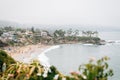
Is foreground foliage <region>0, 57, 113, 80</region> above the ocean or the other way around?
above

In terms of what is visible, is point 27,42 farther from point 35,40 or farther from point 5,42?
point 5,42

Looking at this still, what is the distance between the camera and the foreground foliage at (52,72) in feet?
21.3

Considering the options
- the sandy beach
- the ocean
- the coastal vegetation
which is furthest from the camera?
the sandy beach

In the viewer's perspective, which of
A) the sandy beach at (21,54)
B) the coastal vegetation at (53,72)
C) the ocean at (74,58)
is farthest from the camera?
the sandy beach at (21,54)

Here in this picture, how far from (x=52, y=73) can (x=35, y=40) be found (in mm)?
102807

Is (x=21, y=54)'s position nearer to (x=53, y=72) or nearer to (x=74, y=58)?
(x=74, y=58)

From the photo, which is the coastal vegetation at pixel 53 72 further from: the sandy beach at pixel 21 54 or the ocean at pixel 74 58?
the sandy beach at pixel 21 54

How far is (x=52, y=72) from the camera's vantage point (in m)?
8.07

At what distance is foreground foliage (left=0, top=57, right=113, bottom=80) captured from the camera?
6.49 metres

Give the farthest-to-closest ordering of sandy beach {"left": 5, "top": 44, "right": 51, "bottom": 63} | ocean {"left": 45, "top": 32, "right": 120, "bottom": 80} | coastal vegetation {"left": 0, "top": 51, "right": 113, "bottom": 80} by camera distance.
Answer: sandy beach {"left": 5, "top": 44, "right": 51, "bottom": 63} < ocean {"left": 45, "top": 32, "right": 120, "bottom": 80} < coastal vegetation {"left": 0, "top": 51, "right": 113, "bottom": 80}

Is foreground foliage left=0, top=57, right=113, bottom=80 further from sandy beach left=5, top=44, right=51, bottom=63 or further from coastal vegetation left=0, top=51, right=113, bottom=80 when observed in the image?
sandy beach left=5, top=44, right=51, bottom=63

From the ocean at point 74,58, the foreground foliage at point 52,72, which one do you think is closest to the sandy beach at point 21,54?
the ocean at point 74,58

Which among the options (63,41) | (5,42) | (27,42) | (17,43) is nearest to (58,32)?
(63,41)

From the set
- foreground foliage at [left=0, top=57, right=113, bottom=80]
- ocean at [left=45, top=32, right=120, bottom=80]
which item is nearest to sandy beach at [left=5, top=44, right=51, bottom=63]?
ocean at [left=45, top=32, right=120, bottom=80]
